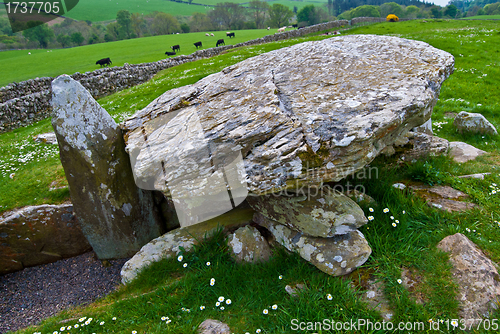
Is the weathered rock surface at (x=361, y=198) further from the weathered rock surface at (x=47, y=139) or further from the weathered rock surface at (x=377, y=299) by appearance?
the weathered rock surface at (x=47, y=139)

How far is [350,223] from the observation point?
482 cm

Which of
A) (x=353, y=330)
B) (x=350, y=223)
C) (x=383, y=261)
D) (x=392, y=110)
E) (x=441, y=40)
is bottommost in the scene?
(x=353, y=330)

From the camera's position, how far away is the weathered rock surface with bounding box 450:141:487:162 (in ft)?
24.8

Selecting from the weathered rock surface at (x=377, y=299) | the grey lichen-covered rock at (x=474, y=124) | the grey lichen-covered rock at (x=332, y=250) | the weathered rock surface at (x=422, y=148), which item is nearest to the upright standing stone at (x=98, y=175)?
the grey lichen-covered rock at (x=332, y=250)

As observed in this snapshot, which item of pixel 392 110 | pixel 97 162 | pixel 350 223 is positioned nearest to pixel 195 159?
pixel 97 162

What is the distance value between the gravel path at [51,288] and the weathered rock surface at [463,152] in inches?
368

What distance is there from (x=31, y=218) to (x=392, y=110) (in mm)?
8586

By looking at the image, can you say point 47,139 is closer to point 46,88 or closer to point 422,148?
point 422,148

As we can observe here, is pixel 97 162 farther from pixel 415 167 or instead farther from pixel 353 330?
pixel 415 167

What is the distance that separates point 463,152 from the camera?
Result: 783 centimetres

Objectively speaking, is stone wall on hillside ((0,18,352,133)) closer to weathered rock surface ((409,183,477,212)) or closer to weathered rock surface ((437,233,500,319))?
weathered rock surface ((409,183,477,212))

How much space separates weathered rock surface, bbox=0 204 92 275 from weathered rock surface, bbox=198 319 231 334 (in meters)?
4.80

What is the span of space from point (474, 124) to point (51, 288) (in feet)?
43.4

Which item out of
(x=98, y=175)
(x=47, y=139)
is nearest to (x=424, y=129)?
(x=98, y=175)
